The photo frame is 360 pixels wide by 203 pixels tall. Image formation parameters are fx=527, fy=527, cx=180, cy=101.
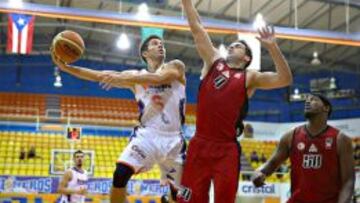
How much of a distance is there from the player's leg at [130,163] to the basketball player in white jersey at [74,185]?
4.76 metres

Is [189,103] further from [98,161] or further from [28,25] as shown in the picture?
[28,25]

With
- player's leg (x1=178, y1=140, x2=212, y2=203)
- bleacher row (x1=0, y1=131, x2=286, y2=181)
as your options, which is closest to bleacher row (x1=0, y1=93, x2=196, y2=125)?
bleacher row (x1=0, y1=131, x2=286, y2=181)

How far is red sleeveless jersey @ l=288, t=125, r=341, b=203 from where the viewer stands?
15.9 feet

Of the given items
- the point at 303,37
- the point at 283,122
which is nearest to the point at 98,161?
the point at 303,37

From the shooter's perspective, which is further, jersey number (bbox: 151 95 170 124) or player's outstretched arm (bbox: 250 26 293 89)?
jersey number (bbox: 151 95 170 124)

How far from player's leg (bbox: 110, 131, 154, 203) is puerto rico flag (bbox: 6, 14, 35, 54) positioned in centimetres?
871

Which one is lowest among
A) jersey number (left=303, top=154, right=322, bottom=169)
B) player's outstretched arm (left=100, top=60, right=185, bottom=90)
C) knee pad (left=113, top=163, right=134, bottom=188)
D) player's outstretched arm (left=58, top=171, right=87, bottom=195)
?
player's outstretched arm (left=58, top=171, right=87, bottom=195)

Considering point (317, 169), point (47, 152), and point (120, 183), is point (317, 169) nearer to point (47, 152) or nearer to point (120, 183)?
point (120, 183)

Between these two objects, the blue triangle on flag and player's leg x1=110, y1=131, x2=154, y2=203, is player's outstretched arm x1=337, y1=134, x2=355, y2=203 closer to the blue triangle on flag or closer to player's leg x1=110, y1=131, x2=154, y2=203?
player's leg x1=110, y1=131, x2=154, y2=203

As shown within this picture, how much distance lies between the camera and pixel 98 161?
18.8 metres

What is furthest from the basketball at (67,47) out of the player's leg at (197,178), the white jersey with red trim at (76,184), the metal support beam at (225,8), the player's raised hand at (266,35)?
the metal support beam at (225,8)

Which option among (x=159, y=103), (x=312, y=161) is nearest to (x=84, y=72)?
(x=159, y=103)

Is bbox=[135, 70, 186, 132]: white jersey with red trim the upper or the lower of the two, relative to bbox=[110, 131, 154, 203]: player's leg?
upper

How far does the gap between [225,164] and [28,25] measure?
9.75 m
